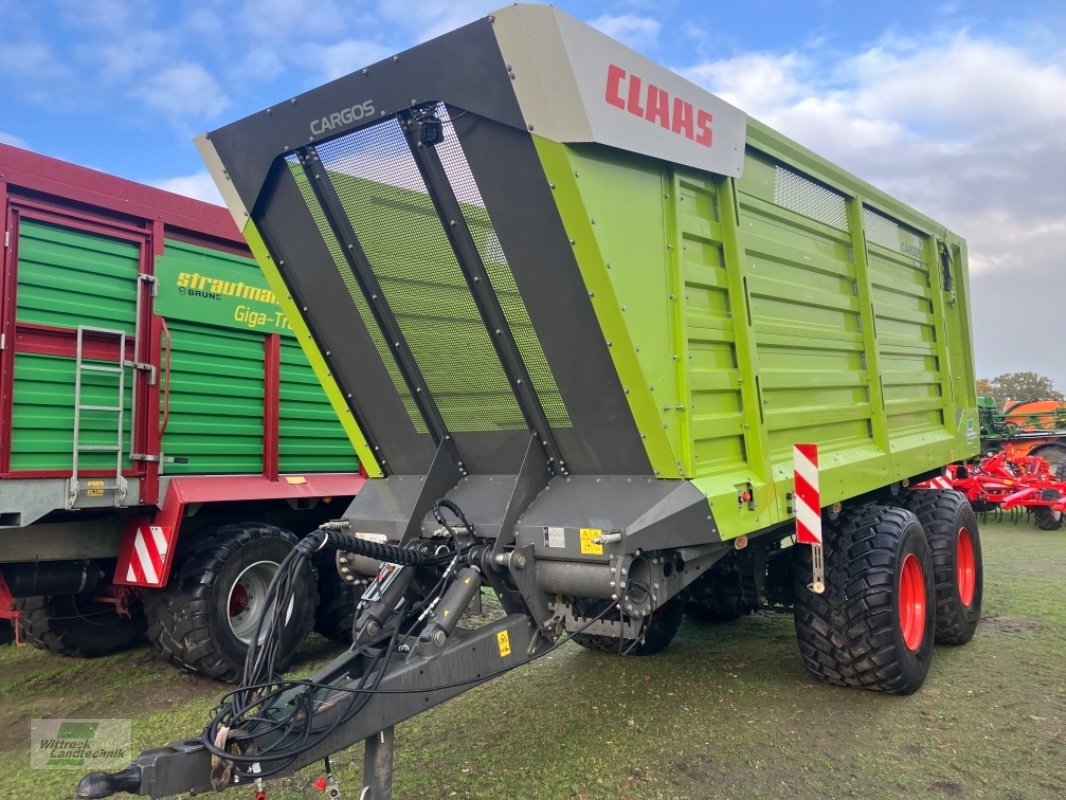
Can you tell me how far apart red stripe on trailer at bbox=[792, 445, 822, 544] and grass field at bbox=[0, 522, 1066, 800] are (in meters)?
0.92

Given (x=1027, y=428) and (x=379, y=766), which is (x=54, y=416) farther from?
(x=1027, y=428)

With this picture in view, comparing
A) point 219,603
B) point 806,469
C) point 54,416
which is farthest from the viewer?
point 219,603

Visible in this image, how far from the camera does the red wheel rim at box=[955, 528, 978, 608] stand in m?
5.67

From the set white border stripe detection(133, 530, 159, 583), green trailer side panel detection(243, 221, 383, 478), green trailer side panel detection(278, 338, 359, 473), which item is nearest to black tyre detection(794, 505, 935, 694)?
green trailer side panel detection(243, 221, 383, 478)

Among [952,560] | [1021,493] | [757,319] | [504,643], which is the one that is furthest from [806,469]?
[1021,493]

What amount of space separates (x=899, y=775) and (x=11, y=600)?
4551mm

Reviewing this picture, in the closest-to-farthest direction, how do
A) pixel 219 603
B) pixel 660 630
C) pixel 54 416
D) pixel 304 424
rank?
pixel 54 416 < pixel 219 603 < pixel 660 630 < pixel 304 424

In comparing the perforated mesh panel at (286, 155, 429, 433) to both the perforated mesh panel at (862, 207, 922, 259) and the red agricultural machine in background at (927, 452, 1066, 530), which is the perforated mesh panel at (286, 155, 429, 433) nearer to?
the perforated mesh panel at (862, 207, 922, 259)

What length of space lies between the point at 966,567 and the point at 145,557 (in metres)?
5.38

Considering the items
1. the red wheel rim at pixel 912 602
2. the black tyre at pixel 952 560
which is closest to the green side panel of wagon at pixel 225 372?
the red wheel rim at pixel 912 602

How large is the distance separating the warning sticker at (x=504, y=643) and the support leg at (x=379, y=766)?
51 centimetres

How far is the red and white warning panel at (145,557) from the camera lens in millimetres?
4637

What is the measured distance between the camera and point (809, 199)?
4523 millimetres

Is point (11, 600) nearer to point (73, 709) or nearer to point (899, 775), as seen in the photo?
point (73, 709)
